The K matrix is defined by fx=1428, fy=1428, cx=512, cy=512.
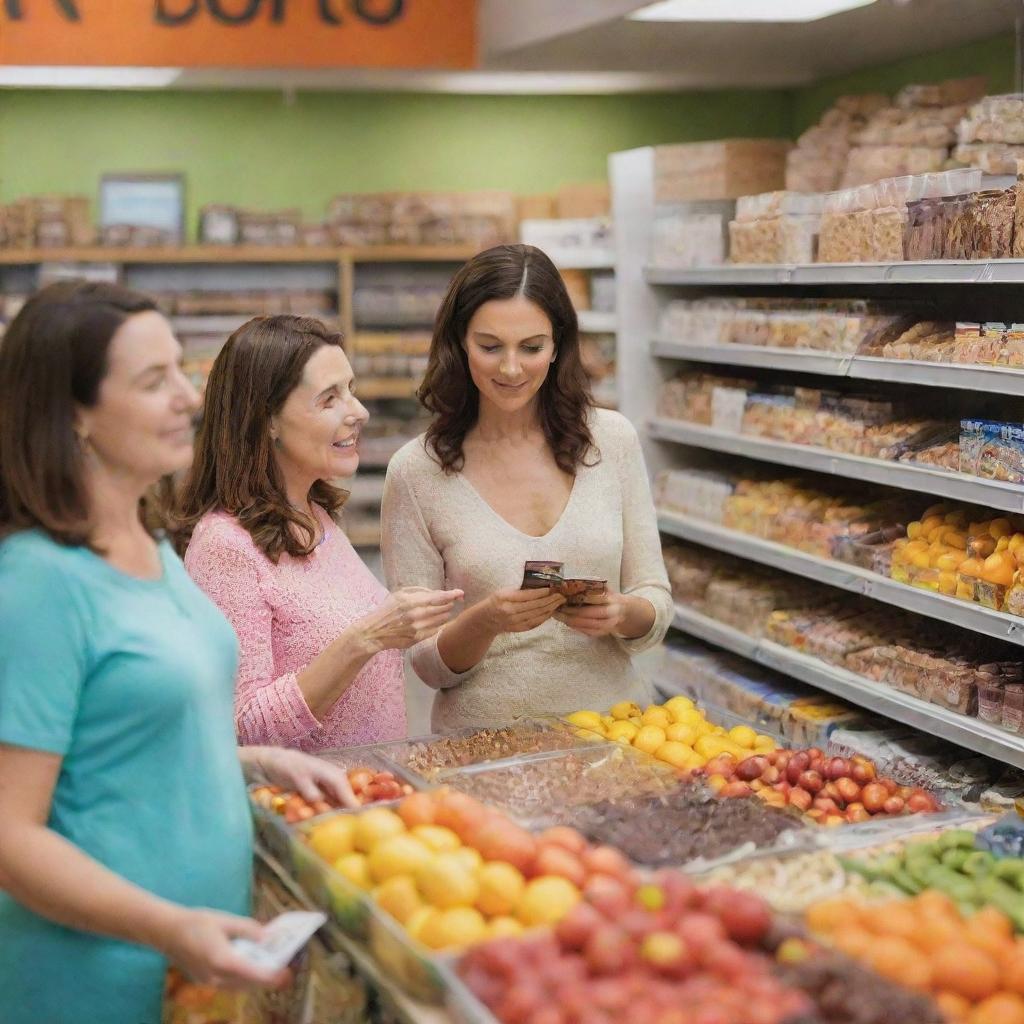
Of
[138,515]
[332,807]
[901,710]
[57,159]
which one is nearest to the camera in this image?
[138,515]

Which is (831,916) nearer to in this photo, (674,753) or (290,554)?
(674,753)

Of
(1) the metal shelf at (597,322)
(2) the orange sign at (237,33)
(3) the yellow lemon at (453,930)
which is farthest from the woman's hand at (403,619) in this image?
(2) the orange sign at (237,33)

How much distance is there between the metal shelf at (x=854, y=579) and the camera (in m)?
3.61

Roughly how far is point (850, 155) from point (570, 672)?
8.50 feet

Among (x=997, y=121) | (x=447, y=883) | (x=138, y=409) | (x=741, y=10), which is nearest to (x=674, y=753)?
(x=447, y=883)

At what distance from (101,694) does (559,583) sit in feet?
4.17

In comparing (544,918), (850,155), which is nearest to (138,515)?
(544,918)

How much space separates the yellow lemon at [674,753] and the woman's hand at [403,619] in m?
0.54

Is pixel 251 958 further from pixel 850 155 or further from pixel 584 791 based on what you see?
pixel 850 155

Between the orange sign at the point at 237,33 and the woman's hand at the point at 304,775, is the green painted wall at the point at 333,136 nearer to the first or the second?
the orange sign at the point at 237,33

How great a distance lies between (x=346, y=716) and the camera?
2.99m

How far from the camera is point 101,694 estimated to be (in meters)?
1.94

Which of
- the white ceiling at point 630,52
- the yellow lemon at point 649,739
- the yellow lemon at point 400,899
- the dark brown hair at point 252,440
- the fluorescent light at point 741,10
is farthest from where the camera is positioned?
the white ceiling at point 630,52

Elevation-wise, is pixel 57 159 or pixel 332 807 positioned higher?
pixel 57 159
